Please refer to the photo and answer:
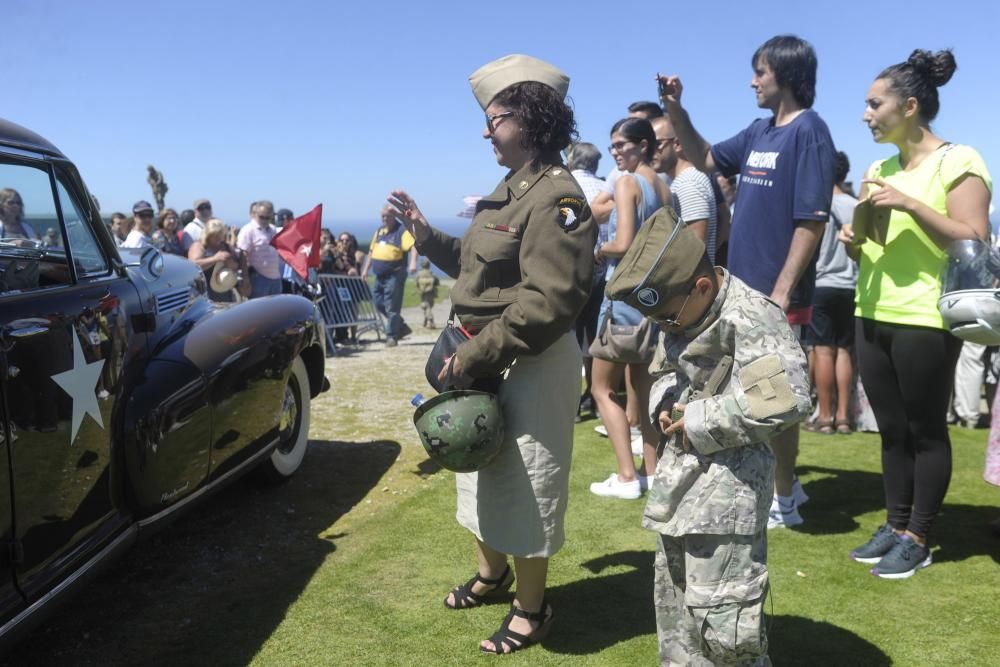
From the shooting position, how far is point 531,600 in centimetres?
304

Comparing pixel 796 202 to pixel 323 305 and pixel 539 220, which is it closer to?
pixel 539 220

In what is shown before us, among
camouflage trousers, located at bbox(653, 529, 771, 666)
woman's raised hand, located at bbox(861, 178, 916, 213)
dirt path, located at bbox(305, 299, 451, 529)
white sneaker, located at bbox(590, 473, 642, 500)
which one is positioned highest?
woman's raised hand, located at bbox(861, 178, 916, 213)

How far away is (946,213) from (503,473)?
212 cm

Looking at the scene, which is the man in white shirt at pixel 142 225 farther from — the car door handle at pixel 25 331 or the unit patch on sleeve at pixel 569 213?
the unit patch on sleeve at pixel 569 213

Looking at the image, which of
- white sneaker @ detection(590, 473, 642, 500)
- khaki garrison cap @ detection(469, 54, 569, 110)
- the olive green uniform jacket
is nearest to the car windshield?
the olive green uniform jacket

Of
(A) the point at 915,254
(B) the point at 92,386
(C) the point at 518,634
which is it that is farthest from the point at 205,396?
(A) the point at 915,254

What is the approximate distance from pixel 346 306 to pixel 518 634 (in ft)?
31.7

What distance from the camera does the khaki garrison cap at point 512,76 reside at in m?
2.91

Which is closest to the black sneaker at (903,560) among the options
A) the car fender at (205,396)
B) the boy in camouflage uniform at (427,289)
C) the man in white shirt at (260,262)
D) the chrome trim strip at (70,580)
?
Result: the car fender at (205,396)

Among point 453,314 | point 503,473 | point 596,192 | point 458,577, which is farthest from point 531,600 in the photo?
point 596,192

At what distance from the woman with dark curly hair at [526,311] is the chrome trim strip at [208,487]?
127cm

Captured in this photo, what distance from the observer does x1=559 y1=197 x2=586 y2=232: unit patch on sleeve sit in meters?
2.70

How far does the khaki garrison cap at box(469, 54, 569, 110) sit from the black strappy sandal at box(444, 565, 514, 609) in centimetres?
181

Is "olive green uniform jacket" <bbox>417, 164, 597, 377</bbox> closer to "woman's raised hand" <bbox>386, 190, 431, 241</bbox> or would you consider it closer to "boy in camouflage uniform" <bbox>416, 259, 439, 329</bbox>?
"woman's raised hand" <bbox>386, 190, 431, 241</bbox>
